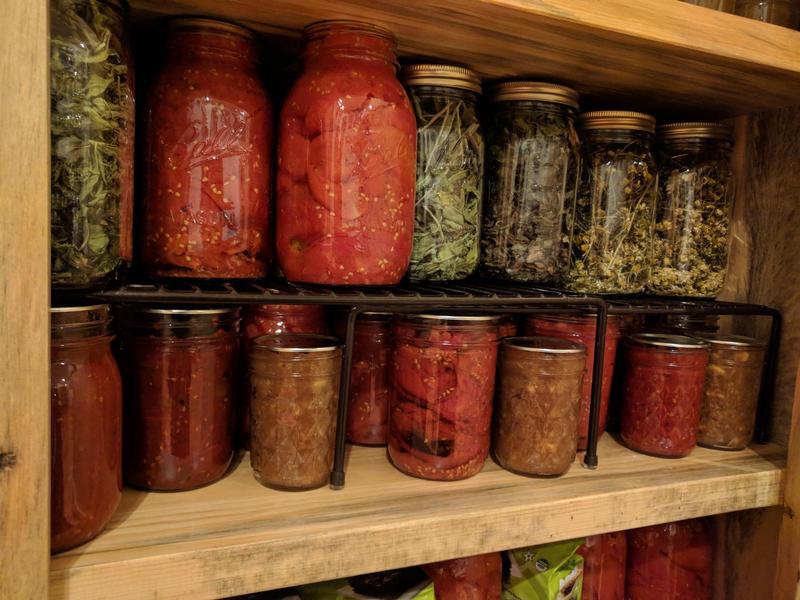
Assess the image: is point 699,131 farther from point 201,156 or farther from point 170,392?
point 170,392

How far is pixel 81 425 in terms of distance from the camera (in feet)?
2.02

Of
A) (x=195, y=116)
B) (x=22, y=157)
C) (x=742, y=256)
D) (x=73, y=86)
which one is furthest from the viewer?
(x=742, y=256)

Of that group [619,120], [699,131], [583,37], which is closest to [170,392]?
[583,37]

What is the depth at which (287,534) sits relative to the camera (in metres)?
0.69

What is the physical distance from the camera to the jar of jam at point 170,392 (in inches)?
29.3

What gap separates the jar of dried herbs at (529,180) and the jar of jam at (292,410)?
1.22 ft

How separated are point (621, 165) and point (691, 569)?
754mm

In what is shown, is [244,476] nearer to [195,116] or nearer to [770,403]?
[195,116]

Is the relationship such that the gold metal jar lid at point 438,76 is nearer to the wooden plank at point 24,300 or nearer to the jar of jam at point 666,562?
the wooden plank at point 24,300

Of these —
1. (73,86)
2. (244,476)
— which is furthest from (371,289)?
(73,86)

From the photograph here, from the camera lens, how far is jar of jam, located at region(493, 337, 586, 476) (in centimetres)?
87

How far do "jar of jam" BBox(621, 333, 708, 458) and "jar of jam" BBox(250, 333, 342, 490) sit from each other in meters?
0.54

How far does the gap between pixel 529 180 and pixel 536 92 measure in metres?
0.15

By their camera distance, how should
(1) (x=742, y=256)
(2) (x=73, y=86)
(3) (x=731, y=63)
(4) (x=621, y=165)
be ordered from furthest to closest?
(1) (x=742, y=256) → (4) (x=621, y=165) → (3) (x=731, y=63) → (2) (x=73, y=86)
